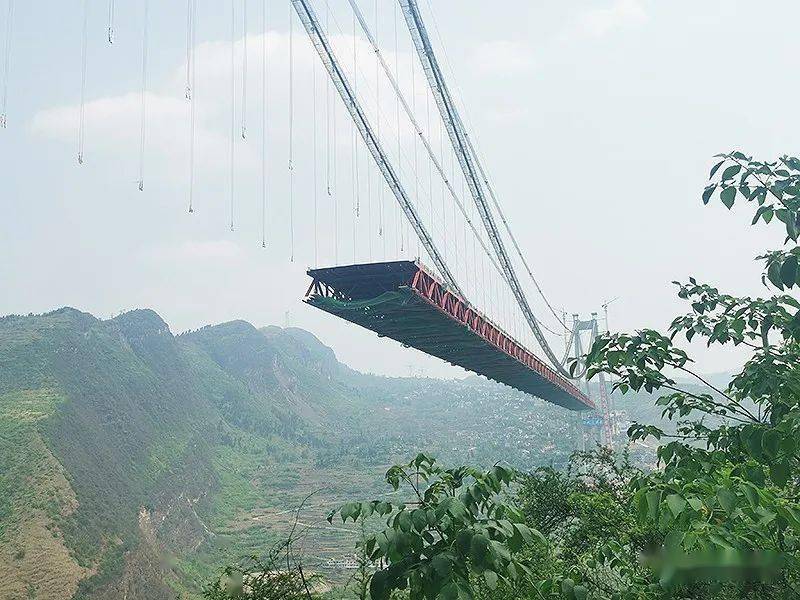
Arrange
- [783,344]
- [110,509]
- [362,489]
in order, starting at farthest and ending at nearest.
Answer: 1. [362,489]
2. [110,509]
3. [783,344]

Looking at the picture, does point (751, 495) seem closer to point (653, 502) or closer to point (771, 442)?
point (653, 502)

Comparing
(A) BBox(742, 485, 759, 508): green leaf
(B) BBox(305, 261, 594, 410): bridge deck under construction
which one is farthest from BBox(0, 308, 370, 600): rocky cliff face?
(A) BBox(742, 485, 759, 508): green leaf

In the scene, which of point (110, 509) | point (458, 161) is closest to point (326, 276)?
point (458, 161)

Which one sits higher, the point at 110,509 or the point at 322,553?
the point at 110,509

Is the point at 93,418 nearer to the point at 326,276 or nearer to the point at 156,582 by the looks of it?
the point at 156,582

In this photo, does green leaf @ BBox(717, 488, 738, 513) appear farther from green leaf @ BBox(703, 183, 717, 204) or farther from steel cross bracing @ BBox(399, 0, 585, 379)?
steel cross bracing @ BBox(399, 0, 585, 379)

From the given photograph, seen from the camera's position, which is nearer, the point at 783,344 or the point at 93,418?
the point at 783,344
